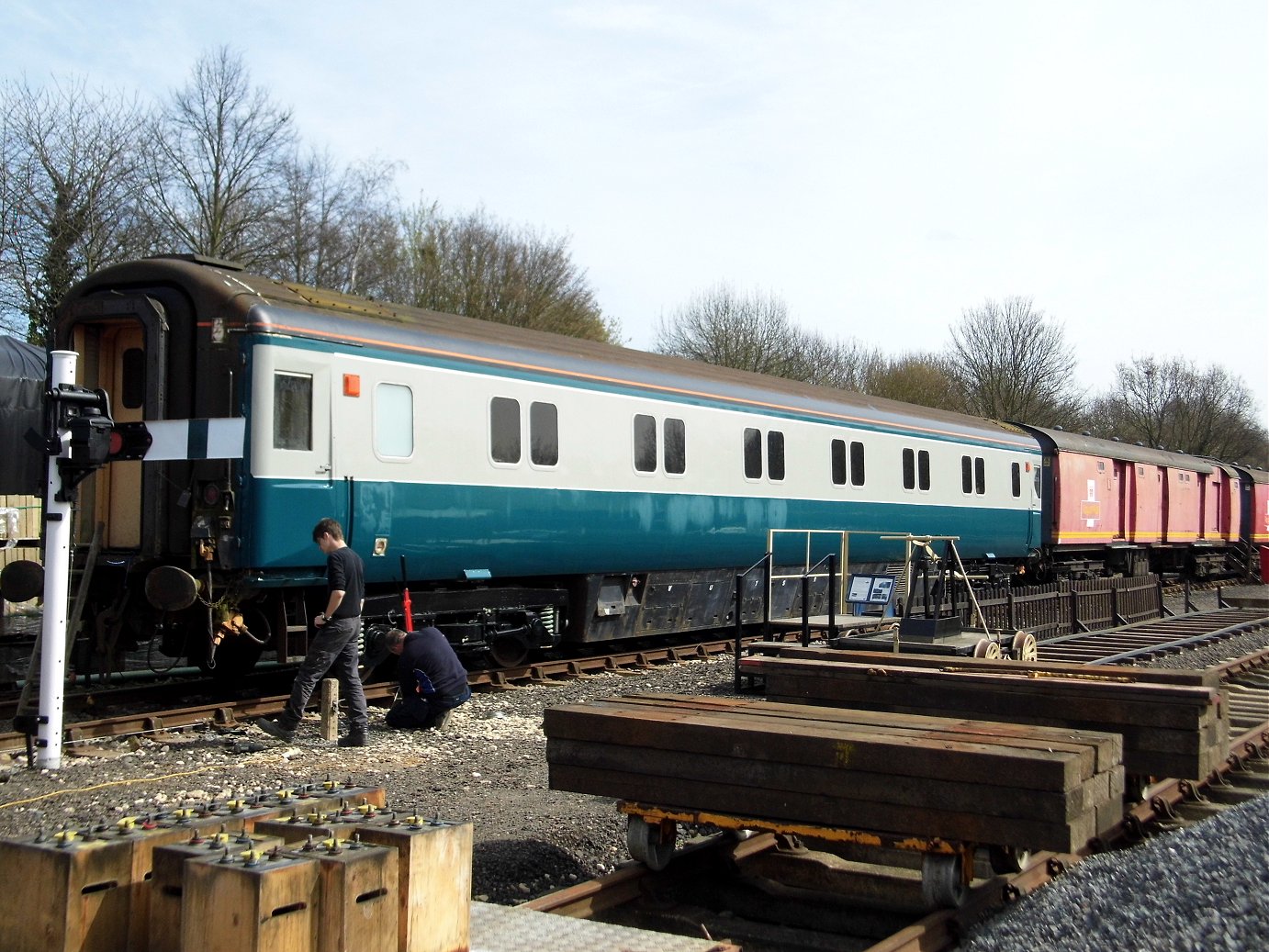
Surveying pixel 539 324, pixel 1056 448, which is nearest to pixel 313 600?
pixel 1056 448

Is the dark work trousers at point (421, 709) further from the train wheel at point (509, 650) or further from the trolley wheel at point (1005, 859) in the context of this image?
the trolley wheel at point (1005, 859)

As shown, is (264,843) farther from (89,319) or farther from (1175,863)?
(89,319)

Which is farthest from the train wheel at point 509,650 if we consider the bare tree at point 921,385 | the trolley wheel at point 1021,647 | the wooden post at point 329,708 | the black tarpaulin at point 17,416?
the bare tree at point 921,385

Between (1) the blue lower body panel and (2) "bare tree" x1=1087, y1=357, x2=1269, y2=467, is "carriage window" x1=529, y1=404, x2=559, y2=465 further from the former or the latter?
(2) "bare tree" x1=1087, y1=357, x2=1269, y2=467

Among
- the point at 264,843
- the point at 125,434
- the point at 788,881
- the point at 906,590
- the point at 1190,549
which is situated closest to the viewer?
the point at 264,843

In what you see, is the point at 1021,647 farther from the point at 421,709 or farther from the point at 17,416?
the point at 17,416

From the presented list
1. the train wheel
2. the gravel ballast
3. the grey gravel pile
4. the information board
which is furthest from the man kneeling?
the grey gravel pile

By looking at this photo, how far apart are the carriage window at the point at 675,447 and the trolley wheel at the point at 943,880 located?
9.58 meters

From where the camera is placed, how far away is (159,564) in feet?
35.4

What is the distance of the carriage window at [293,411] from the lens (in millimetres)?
10516

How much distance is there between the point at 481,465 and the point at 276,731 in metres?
3.43

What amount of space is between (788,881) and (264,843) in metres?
3.18

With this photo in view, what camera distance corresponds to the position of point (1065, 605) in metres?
18.7

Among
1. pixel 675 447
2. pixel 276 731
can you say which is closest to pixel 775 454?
pixel 675 447
